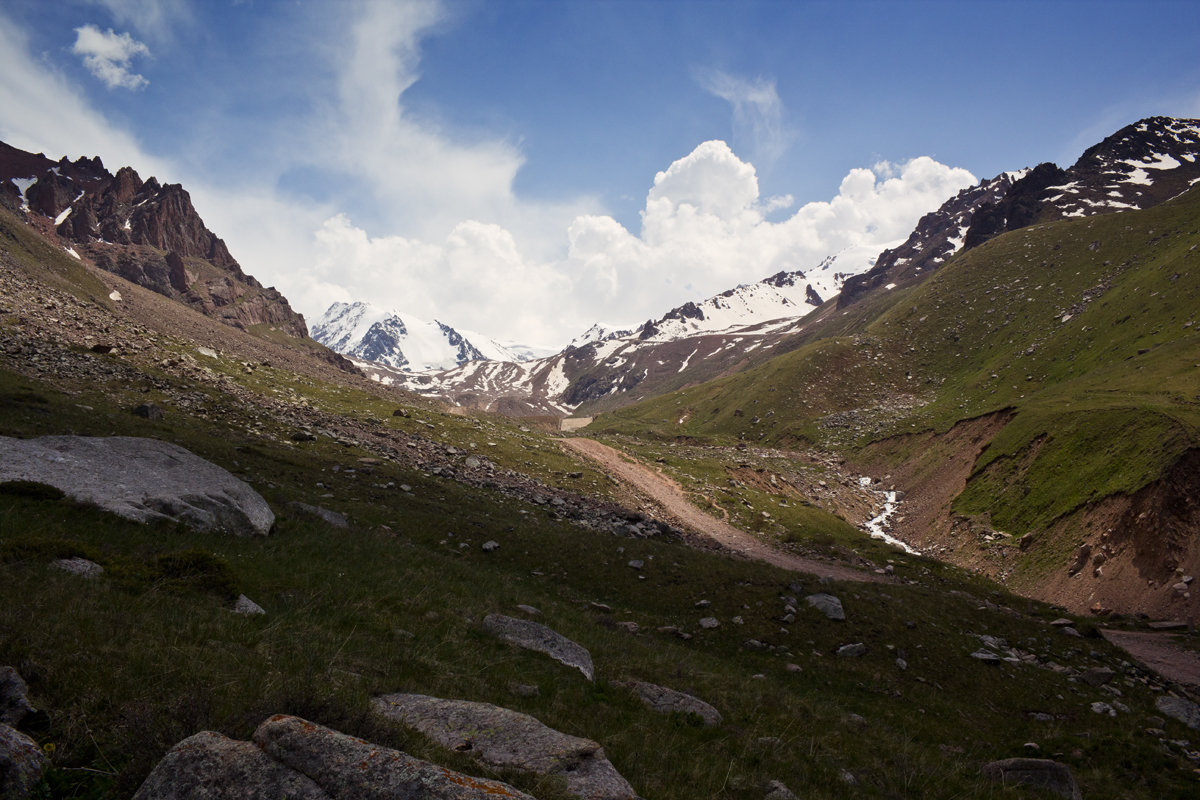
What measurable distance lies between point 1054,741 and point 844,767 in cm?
955

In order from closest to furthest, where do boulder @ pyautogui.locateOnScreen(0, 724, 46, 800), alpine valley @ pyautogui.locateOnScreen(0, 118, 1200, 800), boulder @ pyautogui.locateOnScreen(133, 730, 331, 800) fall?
boulder @ pyautogui.locateOnScreen(0, 724, 46, 800), boulder @ pyautogui.locateOnScreen(133, 730, 331, 800), alpine valley @ pyautogui.locateOnScreen(0, 118, 1200, 800)

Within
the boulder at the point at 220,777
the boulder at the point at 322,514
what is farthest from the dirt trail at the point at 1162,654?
the boulder at the point at 322,514

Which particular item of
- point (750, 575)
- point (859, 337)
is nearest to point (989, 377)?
point (859, 337)

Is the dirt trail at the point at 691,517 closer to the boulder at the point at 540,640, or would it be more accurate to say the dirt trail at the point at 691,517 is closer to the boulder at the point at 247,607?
the boulder at the point at 540,640

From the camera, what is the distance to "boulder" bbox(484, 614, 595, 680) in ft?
46.1

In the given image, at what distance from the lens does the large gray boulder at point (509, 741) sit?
7.21 metres

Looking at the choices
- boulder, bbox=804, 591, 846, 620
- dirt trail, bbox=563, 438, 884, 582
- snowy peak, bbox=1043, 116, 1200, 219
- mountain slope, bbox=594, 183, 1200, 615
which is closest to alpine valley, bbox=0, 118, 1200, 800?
boulder, bbox=804, 591, 846, 620

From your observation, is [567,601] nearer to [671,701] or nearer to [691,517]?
[671,701]

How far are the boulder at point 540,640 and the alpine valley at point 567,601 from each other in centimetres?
11

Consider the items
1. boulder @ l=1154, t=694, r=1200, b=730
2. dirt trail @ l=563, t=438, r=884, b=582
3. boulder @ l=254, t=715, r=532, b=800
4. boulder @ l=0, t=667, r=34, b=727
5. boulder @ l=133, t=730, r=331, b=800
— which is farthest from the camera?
dirt trail @ l=563, t=438, r=884, b=582

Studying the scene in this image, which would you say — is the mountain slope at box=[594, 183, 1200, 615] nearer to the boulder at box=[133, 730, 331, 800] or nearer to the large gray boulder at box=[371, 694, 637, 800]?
the large gray boulder at box=[371, 694, 637, 800]

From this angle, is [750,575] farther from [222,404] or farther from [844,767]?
[222,404]

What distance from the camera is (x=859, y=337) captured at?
135500mm

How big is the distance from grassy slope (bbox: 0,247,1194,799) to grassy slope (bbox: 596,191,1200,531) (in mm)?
18801
